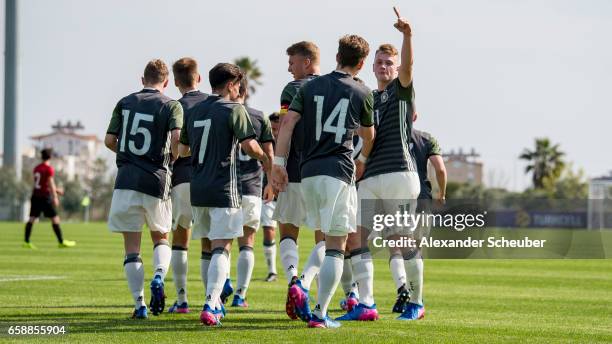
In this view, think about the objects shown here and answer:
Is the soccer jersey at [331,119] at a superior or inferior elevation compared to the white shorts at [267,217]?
superior

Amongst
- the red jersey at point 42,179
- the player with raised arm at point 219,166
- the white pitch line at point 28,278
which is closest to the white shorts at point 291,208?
the player with raised arm at point 219,166

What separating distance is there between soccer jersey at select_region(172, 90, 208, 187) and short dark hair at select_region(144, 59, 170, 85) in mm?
394

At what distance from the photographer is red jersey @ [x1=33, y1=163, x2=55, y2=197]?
79.5ft

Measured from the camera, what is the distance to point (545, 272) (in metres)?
19.2

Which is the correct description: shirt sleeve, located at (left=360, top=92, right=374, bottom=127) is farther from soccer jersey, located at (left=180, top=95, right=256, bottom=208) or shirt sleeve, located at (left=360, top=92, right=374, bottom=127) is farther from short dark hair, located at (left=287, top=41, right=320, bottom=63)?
short dark hair, located at (left=287, top=41, right=320, bottom=63)

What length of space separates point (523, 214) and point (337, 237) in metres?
55.5

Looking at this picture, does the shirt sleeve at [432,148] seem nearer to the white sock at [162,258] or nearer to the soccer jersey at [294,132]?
the soccer jersey at [294,132]

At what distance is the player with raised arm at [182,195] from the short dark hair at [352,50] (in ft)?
6.27

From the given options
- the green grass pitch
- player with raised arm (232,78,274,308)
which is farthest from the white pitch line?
player with raised arm (232,78,274,308)

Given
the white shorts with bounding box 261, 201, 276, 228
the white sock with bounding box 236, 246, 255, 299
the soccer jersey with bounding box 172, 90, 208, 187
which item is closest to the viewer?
the soccer jersey with bounding box 172, 90, 208, 187

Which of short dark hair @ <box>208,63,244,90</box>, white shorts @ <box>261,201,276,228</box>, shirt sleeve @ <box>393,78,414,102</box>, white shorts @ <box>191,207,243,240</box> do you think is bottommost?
white shorts @ <box>261,201,276,228</box>

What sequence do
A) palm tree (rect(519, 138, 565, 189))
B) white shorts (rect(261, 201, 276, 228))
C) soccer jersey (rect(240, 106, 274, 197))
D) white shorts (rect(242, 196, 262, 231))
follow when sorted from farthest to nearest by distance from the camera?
palm tree (rect(519, 138, 565, 189)) → white shorts (rect(261, 201, 276, 228)) → white shorts (rect(242, 196, 262, 231)) → soccer jersey (rect(240, 106, 274, 197))

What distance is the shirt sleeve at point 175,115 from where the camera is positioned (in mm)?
9719

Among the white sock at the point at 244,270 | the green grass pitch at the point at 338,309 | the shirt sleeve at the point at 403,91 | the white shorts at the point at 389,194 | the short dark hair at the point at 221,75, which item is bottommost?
the green grass pitch at the point at 338,309
